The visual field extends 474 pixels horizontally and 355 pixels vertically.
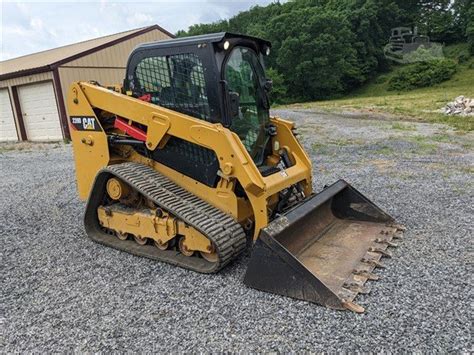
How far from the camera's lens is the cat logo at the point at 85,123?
4812mm

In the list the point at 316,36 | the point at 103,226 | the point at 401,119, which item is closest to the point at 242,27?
the point at 316,36

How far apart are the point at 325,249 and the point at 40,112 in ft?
49.9

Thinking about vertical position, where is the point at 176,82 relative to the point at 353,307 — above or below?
above

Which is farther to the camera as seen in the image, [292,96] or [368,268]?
[292,96]

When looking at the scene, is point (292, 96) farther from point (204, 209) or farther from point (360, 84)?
point (204, 209)

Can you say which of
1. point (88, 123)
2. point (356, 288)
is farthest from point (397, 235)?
point (88, 123)

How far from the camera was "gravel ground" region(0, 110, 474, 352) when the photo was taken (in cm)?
293

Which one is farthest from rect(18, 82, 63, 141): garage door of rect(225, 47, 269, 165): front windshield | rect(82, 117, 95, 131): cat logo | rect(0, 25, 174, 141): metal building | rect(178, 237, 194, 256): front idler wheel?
rect(178, 237, 194, 256): front idler wheel

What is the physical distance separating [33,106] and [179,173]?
14401 mm

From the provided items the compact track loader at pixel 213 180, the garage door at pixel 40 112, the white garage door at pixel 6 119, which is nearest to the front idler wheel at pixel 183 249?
the compact track loader at pixel 213 180

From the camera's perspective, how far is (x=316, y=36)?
44.3 metres

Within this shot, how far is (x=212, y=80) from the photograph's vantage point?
405 cm

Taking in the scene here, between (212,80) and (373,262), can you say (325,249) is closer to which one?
(373,262)

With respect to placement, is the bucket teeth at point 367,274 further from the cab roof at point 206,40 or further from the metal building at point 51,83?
the metal building at point 51,83
